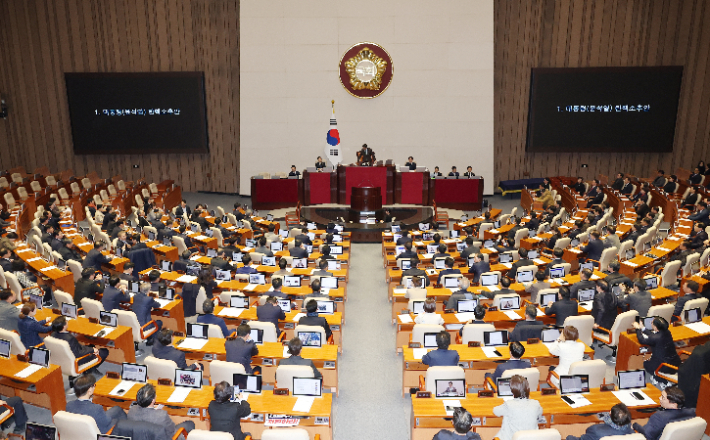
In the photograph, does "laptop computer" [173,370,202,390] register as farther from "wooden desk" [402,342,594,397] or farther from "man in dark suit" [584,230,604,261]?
"man in dark suit" [584,230,604,261]

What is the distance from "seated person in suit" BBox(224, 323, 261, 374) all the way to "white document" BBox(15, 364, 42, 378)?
269 centimetres

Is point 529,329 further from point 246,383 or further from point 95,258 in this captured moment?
point 95,258

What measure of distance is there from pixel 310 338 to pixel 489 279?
15.7 ft

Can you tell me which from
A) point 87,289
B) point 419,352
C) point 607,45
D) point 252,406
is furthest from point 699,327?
point 607,45

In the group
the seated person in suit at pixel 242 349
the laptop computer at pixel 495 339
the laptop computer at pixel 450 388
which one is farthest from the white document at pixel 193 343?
the laptop computer at pixel 495 339

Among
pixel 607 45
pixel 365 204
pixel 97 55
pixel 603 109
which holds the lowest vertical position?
pixel 365 204

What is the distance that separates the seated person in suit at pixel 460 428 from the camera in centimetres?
575

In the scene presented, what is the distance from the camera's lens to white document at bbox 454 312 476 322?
9673mm

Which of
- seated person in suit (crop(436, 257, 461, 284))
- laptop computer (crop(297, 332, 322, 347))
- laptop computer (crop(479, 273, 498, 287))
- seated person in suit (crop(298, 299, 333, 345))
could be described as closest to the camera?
laptop computer (crop(297, 332, 322, 347))

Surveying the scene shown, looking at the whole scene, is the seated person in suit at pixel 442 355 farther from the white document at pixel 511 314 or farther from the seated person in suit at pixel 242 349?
the seated person in suit at pixel 242 349

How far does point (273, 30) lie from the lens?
2434cm

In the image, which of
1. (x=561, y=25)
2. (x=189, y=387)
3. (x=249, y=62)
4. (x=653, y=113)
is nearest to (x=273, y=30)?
(x=249, y=62)

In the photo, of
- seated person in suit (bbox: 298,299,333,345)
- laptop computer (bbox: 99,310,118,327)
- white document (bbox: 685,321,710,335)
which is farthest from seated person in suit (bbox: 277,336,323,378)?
white document (bbox: 685,321,710,335)

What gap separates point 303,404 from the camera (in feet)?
22.7
